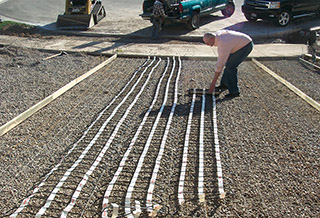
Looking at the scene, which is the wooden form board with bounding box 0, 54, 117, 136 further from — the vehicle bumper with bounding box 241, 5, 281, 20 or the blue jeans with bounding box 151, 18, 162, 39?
the vehicle bumper with bounding box 241, 5, 281, 20

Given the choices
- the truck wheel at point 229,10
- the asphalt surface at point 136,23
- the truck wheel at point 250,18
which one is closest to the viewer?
the asphalt surface at point 136,23

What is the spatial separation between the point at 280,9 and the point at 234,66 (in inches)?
332

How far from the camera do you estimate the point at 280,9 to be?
13.2 metres

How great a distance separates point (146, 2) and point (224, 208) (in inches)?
448

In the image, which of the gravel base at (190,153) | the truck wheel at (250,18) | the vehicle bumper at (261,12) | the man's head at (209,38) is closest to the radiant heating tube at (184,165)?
the gravel base at (190,153)

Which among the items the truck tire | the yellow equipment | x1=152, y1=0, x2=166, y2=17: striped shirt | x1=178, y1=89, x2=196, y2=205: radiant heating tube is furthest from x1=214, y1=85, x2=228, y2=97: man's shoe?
the yellow equipment

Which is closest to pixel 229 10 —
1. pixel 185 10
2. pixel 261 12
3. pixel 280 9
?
pixel 261 12

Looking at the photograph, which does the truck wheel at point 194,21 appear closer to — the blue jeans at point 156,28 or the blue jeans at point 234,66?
the blue jeans at point 156,28

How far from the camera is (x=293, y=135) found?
4980mm

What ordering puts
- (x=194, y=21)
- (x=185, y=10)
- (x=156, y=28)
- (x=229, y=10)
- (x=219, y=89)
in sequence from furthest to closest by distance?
1. (x=229, y=10)
2. (x=194, y=21)
3. (x=156, y=28)
4. (x=185, y=10)
5. (x=219, y=89)

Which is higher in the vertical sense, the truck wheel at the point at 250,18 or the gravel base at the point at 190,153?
the truck wheel at the point at 250,18

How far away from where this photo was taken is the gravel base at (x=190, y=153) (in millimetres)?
3480

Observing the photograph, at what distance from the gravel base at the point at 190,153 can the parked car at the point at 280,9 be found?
704 cm

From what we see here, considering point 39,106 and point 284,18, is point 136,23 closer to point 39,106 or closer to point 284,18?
point 284,18
